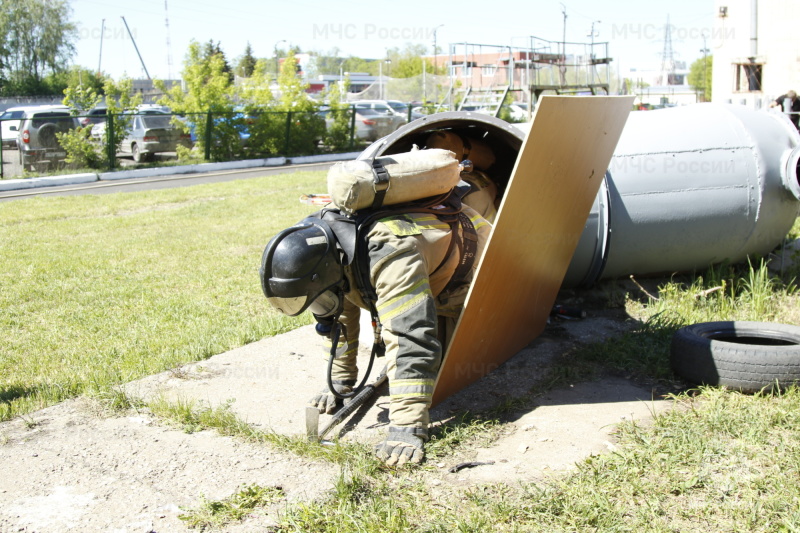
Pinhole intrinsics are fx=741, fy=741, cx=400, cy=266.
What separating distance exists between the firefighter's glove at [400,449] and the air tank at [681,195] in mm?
2719

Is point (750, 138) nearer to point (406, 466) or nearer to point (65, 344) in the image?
point (406, 466)

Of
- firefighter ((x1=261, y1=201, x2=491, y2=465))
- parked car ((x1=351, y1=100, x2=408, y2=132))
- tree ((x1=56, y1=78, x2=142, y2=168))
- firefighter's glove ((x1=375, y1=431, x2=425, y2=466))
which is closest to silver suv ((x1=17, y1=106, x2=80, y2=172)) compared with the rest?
tree ((x1=56, y1=78, x2=142, y2=168))

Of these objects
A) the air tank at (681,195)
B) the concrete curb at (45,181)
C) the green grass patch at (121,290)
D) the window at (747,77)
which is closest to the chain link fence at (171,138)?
the concrete curb at (45,181)

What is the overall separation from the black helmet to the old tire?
2137mm

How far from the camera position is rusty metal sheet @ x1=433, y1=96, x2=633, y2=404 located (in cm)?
388

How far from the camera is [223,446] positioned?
3713mm

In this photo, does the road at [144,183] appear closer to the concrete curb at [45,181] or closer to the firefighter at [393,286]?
the concrete curb at [45,181]

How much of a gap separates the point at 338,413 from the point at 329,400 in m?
0.26

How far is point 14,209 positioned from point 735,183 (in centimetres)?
1091

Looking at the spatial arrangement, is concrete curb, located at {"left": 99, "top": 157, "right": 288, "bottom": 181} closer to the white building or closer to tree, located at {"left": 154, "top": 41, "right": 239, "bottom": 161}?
tree, located at {"left": 154, "top": 41, "right": 239, "bottom": 161}

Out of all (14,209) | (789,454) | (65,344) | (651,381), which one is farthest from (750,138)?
(14,209)

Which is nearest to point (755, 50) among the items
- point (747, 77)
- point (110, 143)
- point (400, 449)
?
point (747, 77)

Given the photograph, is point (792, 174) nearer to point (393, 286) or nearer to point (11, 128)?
point (393, 286)

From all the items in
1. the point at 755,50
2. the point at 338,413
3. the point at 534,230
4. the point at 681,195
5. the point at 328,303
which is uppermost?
the point at 755,50
